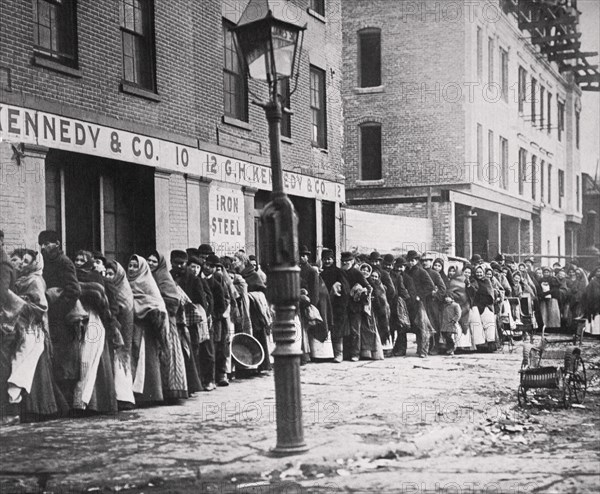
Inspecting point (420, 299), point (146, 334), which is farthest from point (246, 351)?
point (420, 299)

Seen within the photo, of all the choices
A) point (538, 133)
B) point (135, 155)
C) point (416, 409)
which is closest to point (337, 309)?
point (135, 155)

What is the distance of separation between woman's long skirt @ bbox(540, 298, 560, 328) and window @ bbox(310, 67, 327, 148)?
679cm

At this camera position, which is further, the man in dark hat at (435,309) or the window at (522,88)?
the window at (522,88)

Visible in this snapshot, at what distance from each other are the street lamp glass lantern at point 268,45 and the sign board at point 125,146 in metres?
4.39

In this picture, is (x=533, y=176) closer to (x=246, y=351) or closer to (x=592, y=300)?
(x=592, y=300)

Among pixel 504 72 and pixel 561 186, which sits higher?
pixel 504 72

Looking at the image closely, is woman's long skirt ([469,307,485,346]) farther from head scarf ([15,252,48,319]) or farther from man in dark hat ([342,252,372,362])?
head scarf ([15,252,48,319])

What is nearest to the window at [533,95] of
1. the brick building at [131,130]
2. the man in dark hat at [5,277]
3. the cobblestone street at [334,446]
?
the brick building at [131,130]

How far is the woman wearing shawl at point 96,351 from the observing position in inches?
374

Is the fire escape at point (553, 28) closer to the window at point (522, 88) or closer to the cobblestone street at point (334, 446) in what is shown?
the window at point (522, 88)

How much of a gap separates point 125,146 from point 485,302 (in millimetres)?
7624

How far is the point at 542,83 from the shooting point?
39031mm

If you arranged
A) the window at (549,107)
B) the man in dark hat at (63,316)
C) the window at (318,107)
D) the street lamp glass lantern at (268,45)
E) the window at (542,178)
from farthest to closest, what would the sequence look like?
the window at (549,107), the window at (542,178), the window at (318,107), the man in dark hat at (63,316), the street lamp glass lantern at (268,45)

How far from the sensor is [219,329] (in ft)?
38.5
